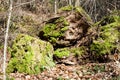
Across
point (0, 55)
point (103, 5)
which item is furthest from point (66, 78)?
point (103, 5)

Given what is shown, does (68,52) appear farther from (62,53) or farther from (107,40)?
(107,40)

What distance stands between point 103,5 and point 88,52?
11.1 m

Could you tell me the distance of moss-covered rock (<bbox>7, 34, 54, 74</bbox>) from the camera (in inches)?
326

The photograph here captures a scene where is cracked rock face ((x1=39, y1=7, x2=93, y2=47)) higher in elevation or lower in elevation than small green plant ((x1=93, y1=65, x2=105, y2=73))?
higher

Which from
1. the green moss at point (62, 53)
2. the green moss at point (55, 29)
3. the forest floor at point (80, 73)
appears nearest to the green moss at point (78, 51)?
the green moss at point (62, 53)

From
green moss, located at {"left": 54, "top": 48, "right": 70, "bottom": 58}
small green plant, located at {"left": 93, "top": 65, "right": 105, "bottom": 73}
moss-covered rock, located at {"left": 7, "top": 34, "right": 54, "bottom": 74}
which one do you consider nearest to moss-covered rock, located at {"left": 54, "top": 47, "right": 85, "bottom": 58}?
green moss, located at {"left": 54, "top": 48, "right": 70, "bottom": 58}

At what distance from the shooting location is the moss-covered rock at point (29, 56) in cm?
829

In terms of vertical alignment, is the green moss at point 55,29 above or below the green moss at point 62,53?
above

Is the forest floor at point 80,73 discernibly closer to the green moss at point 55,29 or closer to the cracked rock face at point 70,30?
the cracked rock face at point 70,30

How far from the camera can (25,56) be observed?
8.45 m

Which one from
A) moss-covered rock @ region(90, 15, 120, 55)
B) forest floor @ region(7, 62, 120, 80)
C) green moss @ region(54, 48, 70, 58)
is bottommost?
forest floor @ region(7, 62, 120, 80)

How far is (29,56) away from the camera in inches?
333

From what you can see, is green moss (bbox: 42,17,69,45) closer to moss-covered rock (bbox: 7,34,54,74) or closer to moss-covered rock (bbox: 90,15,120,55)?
moss-covered rock (bbox: 7,34,54,74)

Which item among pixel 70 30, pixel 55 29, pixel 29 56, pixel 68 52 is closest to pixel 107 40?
pixel 68 52
